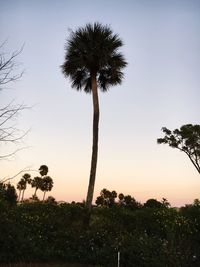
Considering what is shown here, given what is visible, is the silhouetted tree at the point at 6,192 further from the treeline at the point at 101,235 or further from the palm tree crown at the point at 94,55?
the palm tree crown at the point at 94,55

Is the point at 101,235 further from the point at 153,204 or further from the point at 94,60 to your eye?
the point at 153,204

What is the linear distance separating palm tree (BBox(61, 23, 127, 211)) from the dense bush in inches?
98.5

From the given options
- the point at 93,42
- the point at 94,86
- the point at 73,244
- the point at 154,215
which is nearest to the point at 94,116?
the point at 94,86

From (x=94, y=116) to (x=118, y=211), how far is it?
5.51 metres

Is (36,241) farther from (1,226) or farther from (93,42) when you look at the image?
(93,42)

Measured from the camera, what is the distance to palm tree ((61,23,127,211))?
23094mm

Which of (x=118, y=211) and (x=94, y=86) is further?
(x=94, y=86)

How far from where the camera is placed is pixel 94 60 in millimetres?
23562

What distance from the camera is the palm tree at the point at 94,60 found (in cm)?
2309

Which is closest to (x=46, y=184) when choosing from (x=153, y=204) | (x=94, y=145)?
(x=153, y=204)

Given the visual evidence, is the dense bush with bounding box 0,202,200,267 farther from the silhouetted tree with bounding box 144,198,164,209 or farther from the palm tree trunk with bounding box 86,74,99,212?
the silhouetted tree with bounding box 144,198,164,209

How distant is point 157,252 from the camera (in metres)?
14.4

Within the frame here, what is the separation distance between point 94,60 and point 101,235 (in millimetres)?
10563

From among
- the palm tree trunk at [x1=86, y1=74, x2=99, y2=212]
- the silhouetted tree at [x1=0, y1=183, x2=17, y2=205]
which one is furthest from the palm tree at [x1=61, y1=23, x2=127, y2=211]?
the silhouetted tree at [x1=0, y1=183, x2=17, y2=205]
